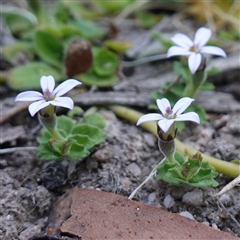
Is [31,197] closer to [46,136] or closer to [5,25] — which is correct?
[46,136]

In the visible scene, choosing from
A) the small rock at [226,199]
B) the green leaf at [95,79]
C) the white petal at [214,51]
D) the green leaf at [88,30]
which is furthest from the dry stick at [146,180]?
the green leaf at [88,30]

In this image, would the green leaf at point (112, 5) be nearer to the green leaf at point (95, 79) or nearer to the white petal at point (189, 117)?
the green leaf at point (95, 79)

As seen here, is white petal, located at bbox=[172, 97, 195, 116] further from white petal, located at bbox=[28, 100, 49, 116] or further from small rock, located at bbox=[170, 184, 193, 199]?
white petal, located at bbox=[28, 100, 49, 116]

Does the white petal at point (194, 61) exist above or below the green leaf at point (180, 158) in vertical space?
above

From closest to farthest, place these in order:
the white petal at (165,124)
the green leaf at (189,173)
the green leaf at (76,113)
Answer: the white petal at (165,124), the green leaf at (189,173), the green leaf at (76,113)

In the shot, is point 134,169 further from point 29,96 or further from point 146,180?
point 29,96

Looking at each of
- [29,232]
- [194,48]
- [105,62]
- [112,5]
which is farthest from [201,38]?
[112,5]
